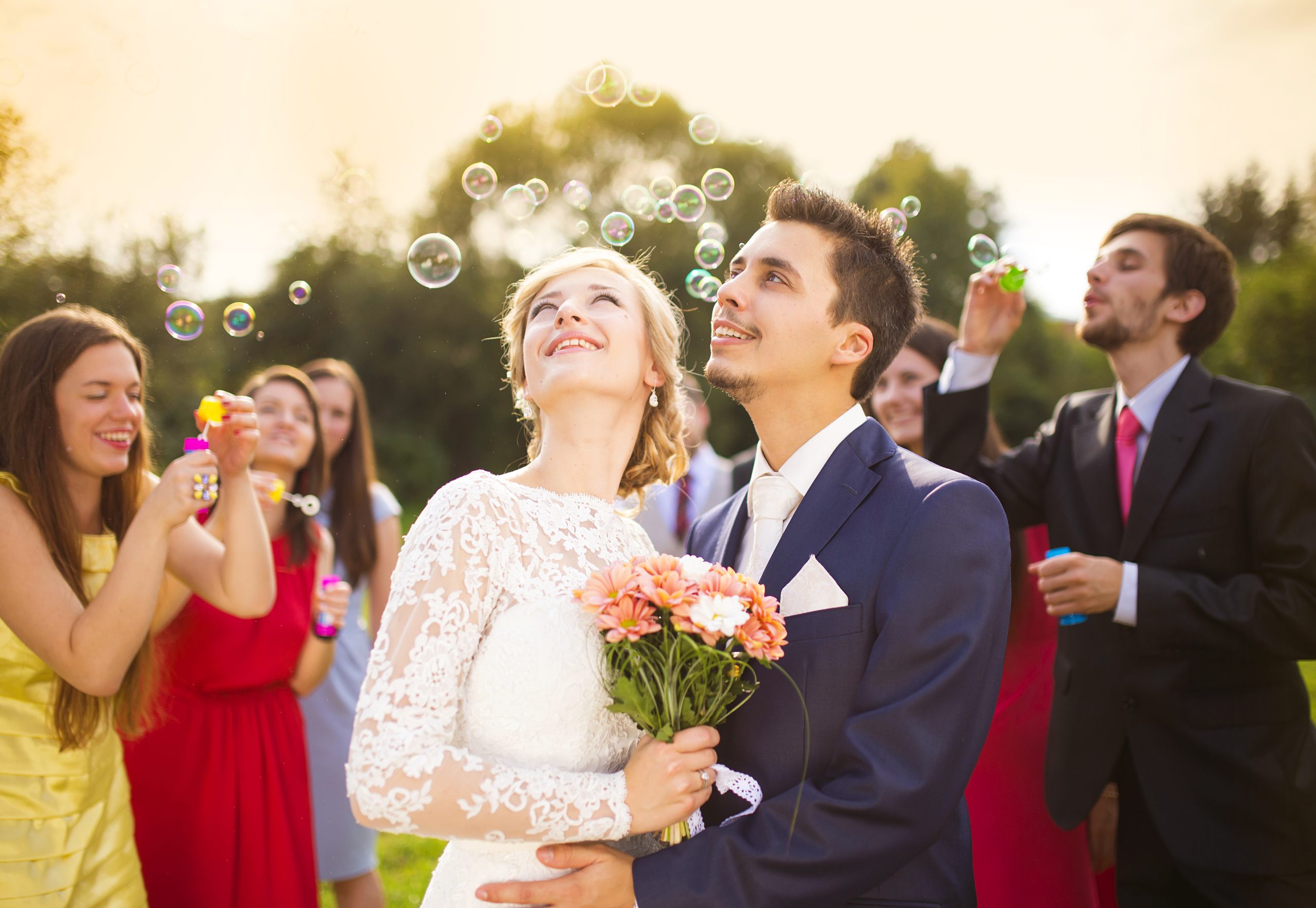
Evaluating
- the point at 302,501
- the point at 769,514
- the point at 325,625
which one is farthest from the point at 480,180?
the point at 769,514

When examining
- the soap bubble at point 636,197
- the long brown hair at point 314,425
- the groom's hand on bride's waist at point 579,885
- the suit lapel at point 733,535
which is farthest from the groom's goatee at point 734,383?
the long brown hair at point 314,425

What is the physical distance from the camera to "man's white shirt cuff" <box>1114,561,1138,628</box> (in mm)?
3248

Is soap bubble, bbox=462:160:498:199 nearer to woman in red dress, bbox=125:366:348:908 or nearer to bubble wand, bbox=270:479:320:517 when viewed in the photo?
bubble wand, bbox=270:479:320:517

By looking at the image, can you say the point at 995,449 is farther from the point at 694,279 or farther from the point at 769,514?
the point at 769,514

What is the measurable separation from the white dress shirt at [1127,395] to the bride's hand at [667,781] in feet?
6.70

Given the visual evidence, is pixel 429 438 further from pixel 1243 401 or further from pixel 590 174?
pixel 1243 401

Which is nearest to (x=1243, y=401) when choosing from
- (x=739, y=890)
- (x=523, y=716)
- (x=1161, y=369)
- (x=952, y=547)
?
(x=1161, y=369)

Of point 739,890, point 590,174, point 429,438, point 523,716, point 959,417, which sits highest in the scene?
point 590,174

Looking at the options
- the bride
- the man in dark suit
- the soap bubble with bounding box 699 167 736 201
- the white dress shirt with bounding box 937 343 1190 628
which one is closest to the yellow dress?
the bride

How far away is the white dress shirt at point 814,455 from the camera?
8.50 ft

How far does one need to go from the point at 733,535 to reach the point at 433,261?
243 cm

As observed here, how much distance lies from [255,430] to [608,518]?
5.38 feet

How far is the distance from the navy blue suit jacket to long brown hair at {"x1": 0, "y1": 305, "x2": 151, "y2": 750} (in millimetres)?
2027

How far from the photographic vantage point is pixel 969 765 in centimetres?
215
